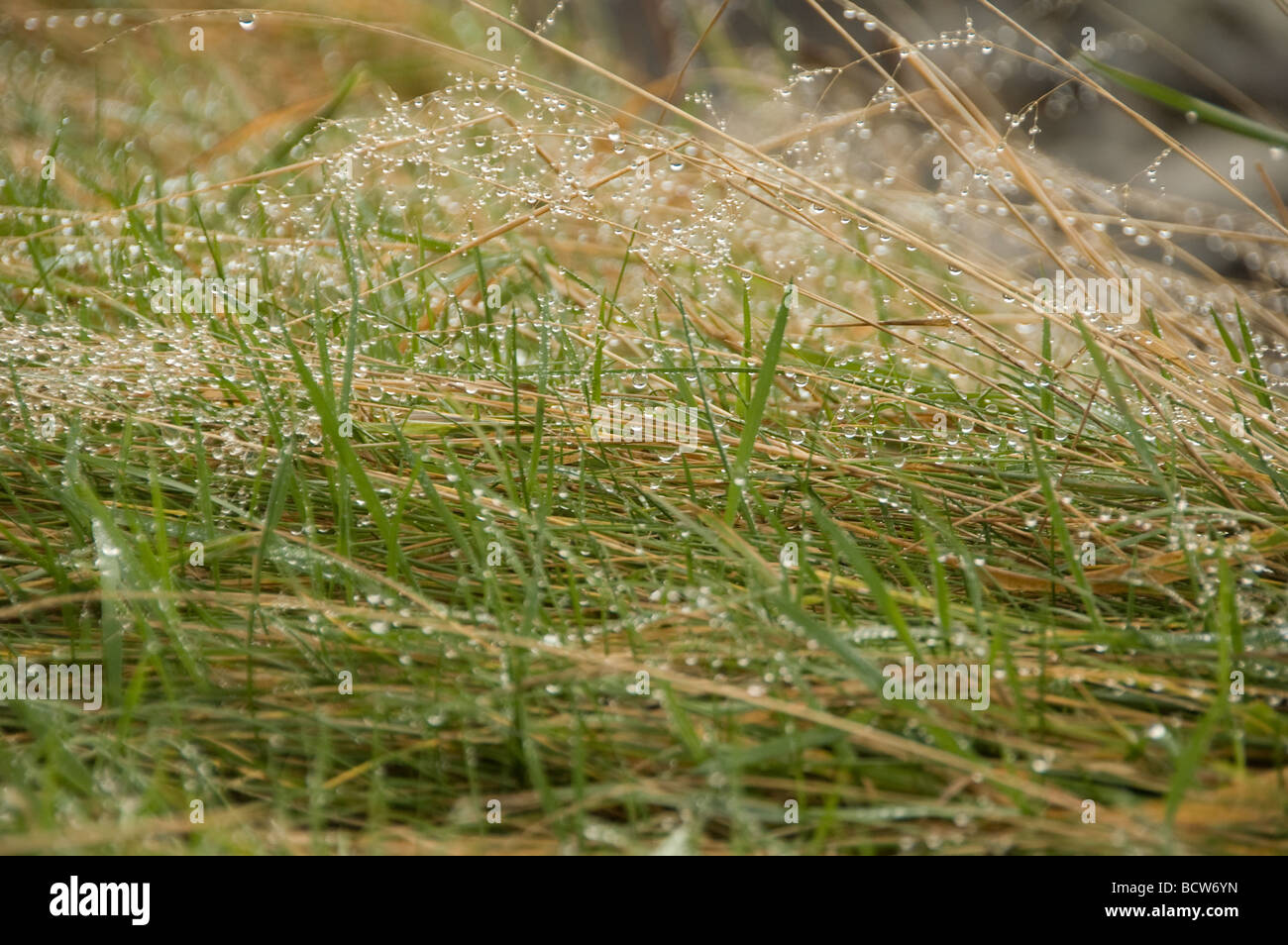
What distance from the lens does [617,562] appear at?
1.14m

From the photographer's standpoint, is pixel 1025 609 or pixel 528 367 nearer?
pixel 1025 609

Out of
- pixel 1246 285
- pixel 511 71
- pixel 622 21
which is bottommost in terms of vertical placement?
pixel 511 71

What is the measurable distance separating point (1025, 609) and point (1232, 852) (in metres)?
0.34

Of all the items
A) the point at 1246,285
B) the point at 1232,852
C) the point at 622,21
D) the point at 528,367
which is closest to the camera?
the point at 1232,852

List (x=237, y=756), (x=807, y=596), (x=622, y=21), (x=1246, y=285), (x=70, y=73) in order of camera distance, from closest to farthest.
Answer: (x=237, y=756) < (x=807, y=596) < (x=1246, y=285) < (x=70, y=73) < (x=622, y=21)

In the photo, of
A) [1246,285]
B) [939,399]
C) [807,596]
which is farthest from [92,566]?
[1246,285]

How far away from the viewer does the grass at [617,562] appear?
0.82 metres

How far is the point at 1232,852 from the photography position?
77cm

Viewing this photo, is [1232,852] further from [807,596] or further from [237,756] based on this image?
[237,756]

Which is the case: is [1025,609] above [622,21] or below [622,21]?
below

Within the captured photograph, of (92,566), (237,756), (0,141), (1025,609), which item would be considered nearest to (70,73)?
(0,141)

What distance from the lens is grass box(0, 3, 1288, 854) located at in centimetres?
82
